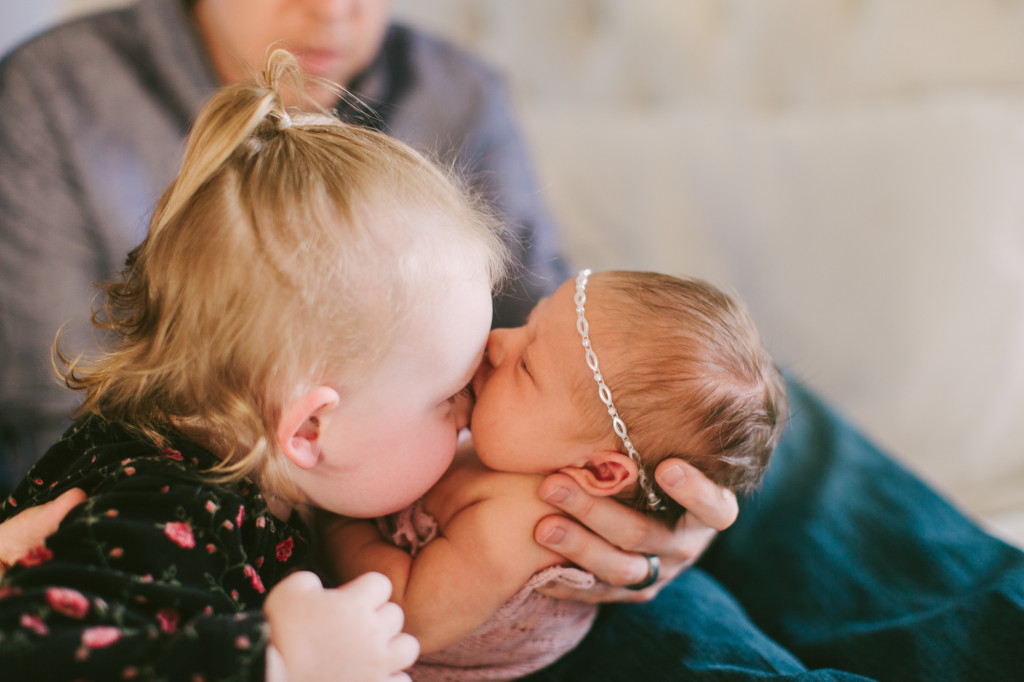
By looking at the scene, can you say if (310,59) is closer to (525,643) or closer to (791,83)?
(525,643)

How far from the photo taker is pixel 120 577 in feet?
1.69

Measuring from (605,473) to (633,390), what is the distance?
0.29 feet

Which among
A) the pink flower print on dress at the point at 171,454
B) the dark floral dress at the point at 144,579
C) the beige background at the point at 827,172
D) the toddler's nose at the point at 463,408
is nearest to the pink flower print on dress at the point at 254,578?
the dark floral dress at the point at 144,579

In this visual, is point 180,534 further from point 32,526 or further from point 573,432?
point 573,432

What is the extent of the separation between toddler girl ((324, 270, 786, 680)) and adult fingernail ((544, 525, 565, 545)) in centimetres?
2

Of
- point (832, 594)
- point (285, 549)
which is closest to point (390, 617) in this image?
point (285, 549)

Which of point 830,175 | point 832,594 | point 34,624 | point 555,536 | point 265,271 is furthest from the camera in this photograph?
point 830,175

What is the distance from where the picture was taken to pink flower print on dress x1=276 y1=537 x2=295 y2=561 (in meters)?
0.68

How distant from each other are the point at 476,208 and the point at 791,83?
1.09m

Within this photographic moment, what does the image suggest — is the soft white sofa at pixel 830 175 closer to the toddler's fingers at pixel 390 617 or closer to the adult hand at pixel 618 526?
the adult hand at pixel 618 526

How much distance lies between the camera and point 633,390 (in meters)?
0.67

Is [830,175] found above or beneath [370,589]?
above

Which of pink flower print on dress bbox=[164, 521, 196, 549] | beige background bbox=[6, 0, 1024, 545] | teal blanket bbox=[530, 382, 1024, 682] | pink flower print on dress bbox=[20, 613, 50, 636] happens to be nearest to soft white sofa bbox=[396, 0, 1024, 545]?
beige background bbox=[6, 0, 1024, 545]

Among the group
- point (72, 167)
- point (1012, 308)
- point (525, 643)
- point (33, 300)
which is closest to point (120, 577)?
point (525, 643)
